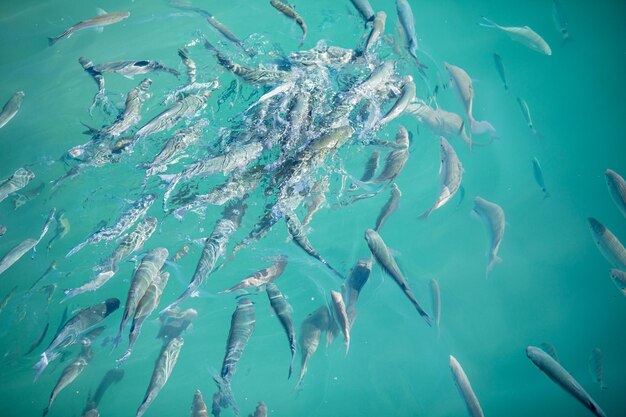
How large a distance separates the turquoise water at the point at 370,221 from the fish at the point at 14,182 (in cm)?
94

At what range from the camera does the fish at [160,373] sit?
14.6 feet

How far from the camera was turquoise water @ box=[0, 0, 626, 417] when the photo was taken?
7457mm

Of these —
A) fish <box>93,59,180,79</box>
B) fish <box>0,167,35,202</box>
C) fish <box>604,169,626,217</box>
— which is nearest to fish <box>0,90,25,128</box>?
fish <box>0,167,35,202</box>

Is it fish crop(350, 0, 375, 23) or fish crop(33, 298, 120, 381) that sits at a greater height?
fish crop(350, 0, 375, 23)

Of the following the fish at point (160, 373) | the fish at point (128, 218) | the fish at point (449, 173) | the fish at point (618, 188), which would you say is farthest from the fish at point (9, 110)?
the fish at point (618, 188)

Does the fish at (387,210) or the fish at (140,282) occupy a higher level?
the fish at (387,210)

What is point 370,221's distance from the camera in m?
11.2

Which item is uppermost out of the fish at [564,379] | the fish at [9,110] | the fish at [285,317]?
the fish at [9,110]

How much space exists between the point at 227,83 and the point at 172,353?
5665 millimetres

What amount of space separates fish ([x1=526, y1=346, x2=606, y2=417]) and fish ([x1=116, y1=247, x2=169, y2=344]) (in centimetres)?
540

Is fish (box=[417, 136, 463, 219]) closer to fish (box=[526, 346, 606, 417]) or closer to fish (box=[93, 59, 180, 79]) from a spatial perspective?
fish (box=[526, 346, 606, 417])

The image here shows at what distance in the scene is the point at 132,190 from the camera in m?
7.32

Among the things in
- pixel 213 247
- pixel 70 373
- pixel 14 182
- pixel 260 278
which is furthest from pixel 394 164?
pixel 70 373

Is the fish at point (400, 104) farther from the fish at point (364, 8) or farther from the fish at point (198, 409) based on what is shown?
the fish at point (198, 409)
